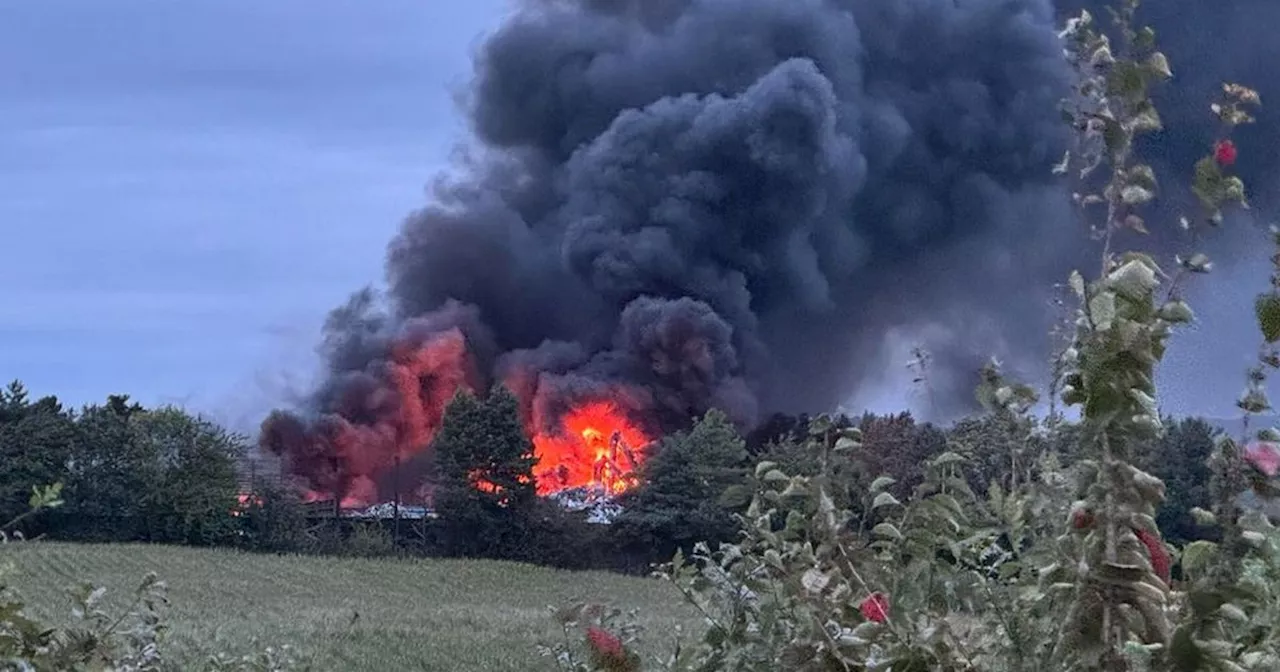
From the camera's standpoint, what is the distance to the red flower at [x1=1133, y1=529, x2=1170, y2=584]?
103 centimetres

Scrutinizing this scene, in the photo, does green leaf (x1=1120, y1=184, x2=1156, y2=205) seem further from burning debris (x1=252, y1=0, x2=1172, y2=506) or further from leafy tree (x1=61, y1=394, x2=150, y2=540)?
burning debris (x1=252, y1=0, x2=1172, y2=506)

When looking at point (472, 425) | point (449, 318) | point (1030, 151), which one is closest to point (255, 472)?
point (472, 425)

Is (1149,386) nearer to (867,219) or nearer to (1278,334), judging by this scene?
(1278,334)

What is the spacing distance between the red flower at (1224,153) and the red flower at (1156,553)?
1.14 feet

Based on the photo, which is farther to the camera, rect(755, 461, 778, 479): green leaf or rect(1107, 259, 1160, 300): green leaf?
rect(755, 461, 778, 479): green leaf

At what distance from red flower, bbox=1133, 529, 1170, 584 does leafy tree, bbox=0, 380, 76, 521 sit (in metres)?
31.2

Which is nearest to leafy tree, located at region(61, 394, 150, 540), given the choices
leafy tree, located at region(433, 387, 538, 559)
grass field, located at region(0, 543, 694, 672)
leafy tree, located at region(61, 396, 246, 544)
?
leafy tree, located at region(61, 396, 246, 544)

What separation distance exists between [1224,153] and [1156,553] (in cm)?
38

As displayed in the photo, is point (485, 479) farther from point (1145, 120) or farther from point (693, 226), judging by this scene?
point (1145, 120)

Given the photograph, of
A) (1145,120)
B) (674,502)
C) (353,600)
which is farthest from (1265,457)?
(674,502)

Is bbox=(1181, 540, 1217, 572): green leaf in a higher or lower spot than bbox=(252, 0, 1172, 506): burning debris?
lower

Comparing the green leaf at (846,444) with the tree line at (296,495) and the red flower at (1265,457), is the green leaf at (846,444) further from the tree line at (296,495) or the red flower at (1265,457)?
A: the tree line at (296,495)

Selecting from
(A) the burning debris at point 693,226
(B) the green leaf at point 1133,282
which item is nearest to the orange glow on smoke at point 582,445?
(A) the burning debris at point 693,226

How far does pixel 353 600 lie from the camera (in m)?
19.8
